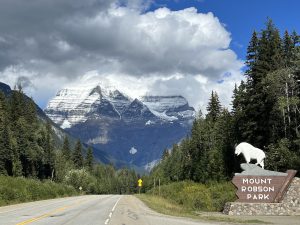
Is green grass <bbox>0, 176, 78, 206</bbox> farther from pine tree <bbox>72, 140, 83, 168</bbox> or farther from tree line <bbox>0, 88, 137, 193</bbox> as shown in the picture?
pine tree <bbox>72, 140, 83, 168</bbox>

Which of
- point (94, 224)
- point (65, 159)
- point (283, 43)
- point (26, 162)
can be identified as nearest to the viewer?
point (94, 224)

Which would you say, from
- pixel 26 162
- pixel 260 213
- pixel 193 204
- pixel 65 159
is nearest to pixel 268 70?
pixel 193 204

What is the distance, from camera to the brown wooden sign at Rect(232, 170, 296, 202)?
30547mm

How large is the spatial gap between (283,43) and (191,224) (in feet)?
165

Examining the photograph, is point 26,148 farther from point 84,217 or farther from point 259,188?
point 259,188

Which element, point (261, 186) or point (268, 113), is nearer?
point (261, 186)

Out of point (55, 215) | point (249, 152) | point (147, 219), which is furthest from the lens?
point (249, 152)

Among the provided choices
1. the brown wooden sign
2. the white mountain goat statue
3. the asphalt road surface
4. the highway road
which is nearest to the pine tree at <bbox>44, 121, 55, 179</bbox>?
the highway road

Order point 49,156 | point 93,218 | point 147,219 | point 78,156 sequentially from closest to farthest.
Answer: point 147,219
point 93,218
point 49,156
point 78,156

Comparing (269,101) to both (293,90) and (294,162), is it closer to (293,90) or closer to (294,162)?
(293,90)

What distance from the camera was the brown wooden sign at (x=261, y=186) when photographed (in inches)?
1203

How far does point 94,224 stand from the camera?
22.3m

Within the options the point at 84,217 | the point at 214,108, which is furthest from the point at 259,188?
the point at 214,108

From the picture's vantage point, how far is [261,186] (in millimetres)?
30781
